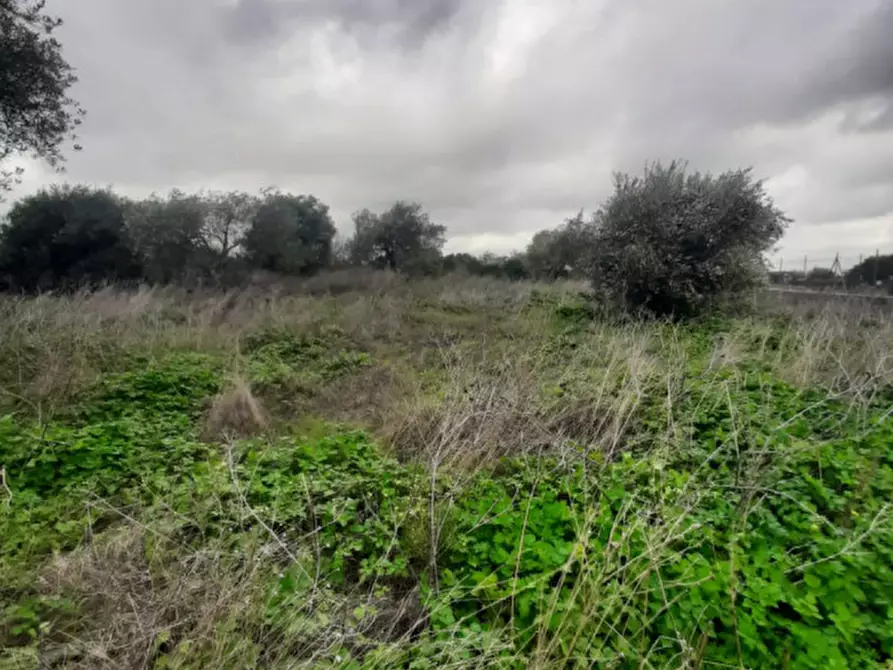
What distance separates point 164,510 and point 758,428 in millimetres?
4184

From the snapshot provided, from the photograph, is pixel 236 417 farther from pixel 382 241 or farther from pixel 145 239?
pixel 382 241

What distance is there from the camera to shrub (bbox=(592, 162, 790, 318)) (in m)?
8.62

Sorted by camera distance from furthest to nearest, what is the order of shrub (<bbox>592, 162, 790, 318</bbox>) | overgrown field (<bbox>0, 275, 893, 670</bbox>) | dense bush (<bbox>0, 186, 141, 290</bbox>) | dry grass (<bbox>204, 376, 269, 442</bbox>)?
dense bush (<bbox>0, 186, 141, 290</bbox>), shrub (<bbox>592, 162, 790, 318</bbox>), dry grass (<bbox>204, 376, 269, 442</bbox>), overgrown field (<bbox>0, 275, 893, 670</bbox>)

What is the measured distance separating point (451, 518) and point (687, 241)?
8659 millimetres

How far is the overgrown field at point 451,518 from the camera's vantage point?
170 centimetres

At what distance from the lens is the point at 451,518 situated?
93.4 inches

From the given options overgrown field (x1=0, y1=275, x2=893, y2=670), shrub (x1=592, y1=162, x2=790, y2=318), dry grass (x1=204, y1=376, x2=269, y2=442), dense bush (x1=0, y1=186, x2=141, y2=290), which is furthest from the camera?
dense bush (x1=0, y1=186, x2=141, y2=290)

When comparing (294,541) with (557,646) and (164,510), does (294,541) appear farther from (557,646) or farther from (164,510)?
(557,646)

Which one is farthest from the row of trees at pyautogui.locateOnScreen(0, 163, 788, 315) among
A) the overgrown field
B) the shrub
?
the overgrown field

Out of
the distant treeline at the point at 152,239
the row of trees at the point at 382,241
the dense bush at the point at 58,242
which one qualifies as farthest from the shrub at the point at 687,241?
the dense bush at the point at 58,242

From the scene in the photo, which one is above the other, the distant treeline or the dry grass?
the distant treeline

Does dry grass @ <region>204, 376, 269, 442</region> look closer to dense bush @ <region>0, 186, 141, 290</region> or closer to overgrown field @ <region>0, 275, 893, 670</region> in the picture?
overgrown field @ <region>0, 275, 893, 670</region>

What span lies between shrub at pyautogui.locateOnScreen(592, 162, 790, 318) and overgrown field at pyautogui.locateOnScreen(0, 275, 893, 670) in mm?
3626

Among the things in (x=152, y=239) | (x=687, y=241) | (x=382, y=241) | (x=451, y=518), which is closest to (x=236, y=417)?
(x=451, y=518)
